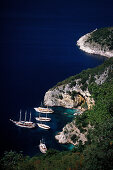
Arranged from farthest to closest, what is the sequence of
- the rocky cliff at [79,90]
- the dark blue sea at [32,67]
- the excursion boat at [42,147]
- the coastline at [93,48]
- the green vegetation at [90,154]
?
the coastline at [93,48], the rocky cliff at [79,90], the dark blue sea at [32,67], the excursion boat at [42,147], the green vegetation at [90,154]

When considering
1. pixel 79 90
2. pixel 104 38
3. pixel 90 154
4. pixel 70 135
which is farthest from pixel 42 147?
pixel 104 38

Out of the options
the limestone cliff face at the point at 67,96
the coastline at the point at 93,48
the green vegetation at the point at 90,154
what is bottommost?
the green vegetation at the point at 90,154

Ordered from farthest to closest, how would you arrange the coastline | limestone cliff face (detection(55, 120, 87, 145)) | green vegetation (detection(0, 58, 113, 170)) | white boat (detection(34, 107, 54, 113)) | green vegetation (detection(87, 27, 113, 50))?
green vegetation (detection(87, 27, 113, 50)), the coastline, white boat (detection(34, 107, 54, 113)), limestone cliff face (detection(55, 120, 87, 145)), green vegetation (detection(0, 58, 113, 170))

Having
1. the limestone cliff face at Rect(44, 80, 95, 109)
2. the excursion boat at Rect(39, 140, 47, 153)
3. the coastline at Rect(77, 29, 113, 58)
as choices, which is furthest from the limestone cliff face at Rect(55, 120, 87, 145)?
the coastline at Rect(77, 29, 113, 58)

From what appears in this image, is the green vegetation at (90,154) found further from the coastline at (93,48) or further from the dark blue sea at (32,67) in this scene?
the coastline at (93,48)

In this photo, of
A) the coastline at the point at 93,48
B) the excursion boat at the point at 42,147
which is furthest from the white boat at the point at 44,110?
the coastline at the point at 93,48

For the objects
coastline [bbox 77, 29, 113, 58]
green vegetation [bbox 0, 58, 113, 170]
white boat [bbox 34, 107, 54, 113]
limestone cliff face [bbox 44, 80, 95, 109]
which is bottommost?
green vegetation [bbox 0, 58, 113, 170]

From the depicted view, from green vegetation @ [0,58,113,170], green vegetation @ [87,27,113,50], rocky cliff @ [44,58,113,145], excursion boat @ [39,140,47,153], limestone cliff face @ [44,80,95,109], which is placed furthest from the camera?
green vegetation @ [87,27,113,50]

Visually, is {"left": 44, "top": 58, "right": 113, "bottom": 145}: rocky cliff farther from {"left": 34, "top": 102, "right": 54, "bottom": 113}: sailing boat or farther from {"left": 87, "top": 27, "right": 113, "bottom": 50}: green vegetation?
{"left": 87, "top": 27, "right": 113, "bottom": 50}: green vegetation
